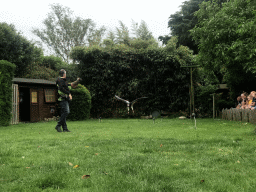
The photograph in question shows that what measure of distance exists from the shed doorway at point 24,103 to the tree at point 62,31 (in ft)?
56.9

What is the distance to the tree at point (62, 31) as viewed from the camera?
100 feet

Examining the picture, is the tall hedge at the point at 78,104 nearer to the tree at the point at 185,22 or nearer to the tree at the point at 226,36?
the tree at the point at 226,36

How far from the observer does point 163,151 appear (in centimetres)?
384

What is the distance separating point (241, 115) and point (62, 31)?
2647 centimetres

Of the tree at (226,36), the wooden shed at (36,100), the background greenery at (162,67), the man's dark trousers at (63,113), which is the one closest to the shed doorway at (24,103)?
the wooden shed at (36,100)

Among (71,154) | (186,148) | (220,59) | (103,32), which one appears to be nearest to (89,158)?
(71,154)

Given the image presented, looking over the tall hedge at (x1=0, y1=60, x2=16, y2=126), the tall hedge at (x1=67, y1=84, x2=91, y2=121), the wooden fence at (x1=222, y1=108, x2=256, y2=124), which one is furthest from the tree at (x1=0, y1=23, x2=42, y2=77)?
the wooden fence at (x1=222, y1=108, x2=256, y2=124)

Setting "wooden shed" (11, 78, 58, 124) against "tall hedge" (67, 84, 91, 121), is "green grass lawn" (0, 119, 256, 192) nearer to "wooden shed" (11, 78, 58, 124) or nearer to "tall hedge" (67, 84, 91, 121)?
"tall hedge" (67, 84, 91, 121)

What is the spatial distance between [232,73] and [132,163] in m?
10.2

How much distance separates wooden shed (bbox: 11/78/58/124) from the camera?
1391 cm

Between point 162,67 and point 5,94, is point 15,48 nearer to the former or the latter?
point 5,94

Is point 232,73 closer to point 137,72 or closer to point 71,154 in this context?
point 137,72

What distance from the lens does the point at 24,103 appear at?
1471cm

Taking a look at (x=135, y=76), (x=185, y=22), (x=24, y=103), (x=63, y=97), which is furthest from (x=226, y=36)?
(x=185, y=22)
